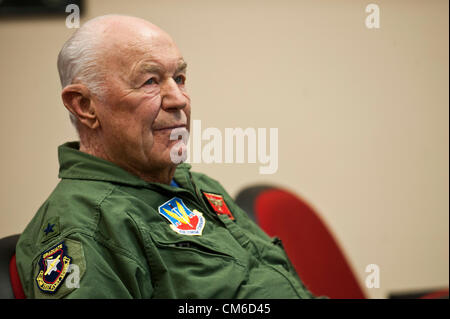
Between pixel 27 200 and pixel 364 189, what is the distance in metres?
1.41

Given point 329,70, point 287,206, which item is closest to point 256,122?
point 329,70

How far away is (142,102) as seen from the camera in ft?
3.47

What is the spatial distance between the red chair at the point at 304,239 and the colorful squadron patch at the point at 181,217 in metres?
0.38

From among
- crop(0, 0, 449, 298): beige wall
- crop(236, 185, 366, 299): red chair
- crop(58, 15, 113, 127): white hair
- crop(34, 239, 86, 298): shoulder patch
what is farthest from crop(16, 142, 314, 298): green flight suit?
crop(0, 0, 449, 298): beige wall

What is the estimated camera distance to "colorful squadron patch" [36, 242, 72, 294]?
2.81 feet

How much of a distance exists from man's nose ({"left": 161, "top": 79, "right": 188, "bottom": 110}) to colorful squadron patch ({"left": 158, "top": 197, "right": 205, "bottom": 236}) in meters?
0.21

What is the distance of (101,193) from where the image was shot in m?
1.01

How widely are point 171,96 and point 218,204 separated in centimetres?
34

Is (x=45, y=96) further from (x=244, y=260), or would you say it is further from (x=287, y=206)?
(x=244, y=260)

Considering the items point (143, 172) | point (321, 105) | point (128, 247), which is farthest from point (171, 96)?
point (321, 105)

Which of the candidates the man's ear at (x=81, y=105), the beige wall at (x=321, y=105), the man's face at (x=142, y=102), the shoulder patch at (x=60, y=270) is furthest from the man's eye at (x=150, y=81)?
the beige wall at (x=321, y=105)

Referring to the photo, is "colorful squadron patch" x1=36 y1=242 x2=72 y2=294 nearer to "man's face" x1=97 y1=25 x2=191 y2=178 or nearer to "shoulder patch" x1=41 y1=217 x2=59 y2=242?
"shoulder patch" x1=41 y1=217 x2=59 y2=242

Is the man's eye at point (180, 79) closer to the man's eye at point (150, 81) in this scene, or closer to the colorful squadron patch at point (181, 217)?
the man's eye at point (150, 81)

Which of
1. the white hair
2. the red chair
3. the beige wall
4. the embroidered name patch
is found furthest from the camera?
the beige wall
